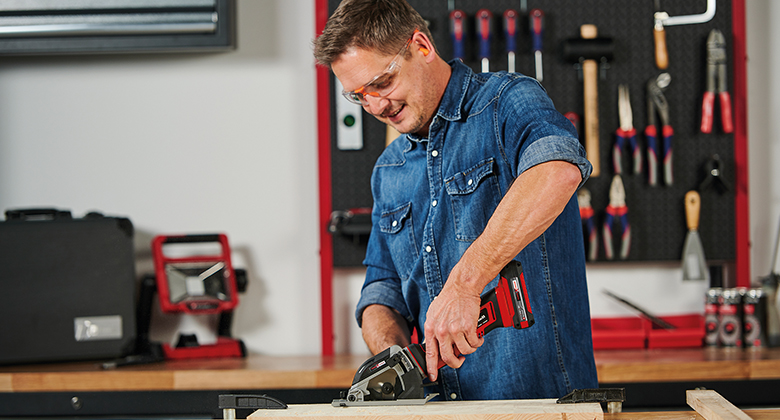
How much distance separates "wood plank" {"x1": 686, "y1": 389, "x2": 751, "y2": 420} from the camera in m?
0.84

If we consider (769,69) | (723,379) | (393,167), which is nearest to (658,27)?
(769,69)

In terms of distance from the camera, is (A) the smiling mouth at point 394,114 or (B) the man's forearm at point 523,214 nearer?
(B) the man's forearm at point 523,214

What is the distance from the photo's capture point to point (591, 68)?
2.32m

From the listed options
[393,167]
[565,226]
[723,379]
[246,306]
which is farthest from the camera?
[246,306]

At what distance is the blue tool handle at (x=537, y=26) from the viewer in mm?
2326

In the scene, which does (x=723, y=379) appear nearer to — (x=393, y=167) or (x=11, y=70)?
Answer: (x=393, y=167)

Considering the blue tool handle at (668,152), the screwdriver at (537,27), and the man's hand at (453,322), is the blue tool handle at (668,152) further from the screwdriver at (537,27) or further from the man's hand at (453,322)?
the man's hand at (453,322)

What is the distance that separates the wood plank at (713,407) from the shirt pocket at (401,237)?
561 mm

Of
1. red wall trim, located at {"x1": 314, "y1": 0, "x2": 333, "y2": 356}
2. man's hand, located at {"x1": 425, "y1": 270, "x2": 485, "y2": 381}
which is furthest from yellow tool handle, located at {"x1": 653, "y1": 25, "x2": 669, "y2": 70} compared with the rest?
man's hand, located at {"x1": 425, "y1": 270, "x2": 485, "y2": 381}

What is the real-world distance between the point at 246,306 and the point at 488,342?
1.56 m

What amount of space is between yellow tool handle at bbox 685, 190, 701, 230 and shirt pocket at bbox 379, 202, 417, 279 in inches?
59.6

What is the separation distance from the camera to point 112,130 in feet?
8.32

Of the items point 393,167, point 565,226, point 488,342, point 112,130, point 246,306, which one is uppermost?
point 112,130

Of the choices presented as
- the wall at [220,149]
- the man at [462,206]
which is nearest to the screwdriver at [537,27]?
the wall at [220,149]
